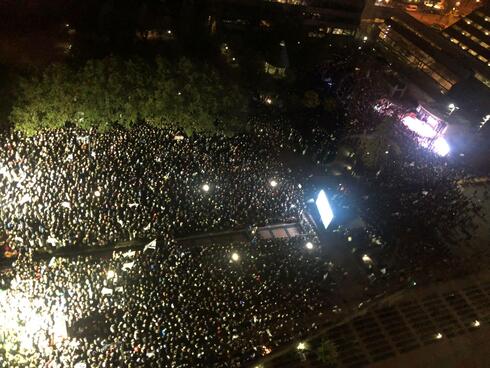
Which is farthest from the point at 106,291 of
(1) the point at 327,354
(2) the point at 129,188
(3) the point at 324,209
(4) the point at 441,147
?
(4) the point at 441,147

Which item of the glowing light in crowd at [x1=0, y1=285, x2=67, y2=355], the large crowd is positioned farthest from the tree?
the glowing light in crowd at [x1=0, y1=285, x2=67, y2=355]

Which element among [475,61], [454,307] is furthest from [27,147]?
[475,61]

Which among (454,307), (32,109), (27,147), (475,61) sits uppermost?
(475,61)

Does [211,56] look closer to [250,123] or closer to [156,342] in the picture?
[250,123]

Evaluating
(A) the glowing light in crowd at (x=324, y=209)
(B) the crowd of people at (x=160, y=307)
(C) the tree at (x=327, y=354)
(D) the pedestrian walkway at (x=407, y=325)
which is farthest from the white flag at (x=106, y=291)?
(A) the glowing light in crowd at (x=324, y=209)

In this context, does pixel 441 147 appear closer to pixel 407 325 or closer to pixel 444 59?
pixel 444 59

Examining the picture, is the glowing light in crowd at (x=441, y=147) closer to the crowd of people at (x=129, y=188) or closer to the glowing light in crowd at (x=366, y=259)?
the crowd of people at (x=129, y=188)

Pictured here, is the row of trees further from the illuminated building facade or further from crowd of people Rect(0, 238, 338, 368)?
the illuminated building facade

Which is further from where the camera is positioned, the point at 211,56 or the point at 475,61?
the point at 475,61
